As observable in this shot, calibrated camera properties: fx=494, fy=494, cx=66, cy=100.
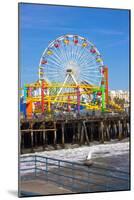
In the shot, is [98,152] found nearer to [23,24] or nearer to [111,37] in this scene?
[111,37]

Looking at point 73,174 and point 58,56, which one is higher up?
point 58,56

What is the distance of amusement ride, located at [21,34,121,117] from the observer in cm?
436

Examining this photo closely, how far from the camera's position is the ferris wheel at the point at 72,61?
4.39 metres

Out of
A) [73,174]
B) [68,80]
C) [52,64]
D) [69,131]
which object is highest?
[52,64]

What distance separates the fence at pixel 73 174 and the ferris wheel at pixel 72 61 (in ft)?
2.42

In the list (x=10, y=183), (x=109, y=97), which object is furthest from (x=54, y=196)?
(x=109, y=97)

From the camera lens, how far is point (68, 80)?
4426 millimetres

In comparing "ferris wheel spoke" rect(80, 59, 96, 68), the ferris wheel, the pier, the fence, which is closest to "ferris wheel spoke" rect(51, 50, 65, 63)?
the ferris wheel

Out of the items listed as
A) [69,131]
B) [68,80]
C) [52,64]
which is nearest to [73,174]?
[69,131]

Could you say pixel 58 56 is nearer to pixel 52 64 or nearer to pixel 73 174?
pixel 52 64

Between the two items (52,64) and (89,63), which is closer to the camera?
(52,64)

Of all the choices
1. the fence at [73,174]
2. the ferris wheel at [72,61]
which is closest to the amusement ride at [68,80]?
the ferris wheel at [72,61]

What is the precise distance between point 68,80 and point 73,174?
0.85 meters

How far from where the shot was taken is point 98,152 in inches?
179
